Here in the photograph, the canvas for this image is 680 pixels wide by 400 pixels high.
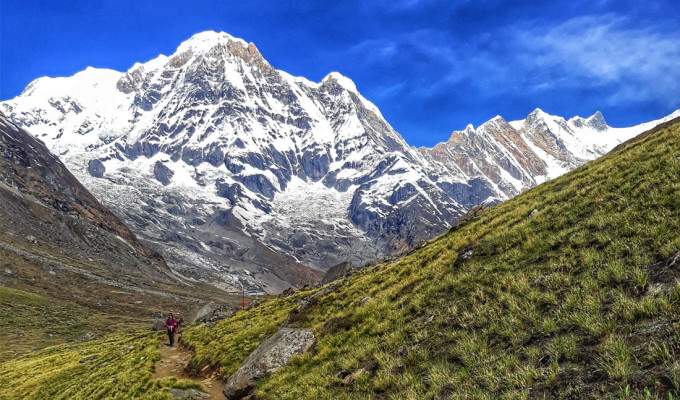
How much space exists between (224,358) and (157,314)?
151 metres

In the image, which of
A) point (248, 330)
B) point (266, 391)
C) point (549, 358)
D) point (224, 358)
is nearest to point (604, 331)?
point (549, 358)

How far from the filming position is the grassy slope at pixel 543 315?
768 cm

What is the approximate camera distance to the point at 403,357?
12.6 m

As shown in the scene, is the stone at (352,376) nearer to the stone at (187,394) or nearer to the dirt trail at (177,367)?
the dirt trail at (177,367)

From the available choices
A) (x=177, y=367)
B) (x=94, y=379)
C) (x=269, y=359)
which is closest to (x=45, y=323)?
(x=94, y=379)

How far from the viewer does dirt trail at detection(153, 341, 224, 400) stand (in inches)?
861

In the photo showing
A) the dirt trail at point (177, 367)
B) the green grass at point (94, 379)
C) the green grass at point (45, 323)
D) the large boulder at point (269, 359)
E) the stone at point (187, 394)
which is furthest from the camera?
the green grass at point (45, 323)

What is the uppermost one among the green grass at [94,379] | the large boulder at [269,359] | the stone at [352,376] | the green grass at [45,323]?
the green grass at [45,323]

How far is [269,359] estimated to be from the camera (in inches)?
737

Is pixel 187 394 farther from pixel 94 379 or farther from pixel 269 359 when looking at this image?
pixel 94 379

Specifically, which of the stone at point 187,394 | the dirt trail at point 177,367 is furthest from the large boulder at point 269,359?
the dirt trail at point 177,367

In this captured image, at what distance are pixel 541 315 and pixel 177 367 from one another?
2923 centimetres

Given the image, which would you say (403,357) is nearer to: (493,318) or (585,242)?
(493,318)

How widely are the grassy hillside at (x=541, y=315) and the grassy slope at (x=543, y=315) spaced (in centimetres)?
4
